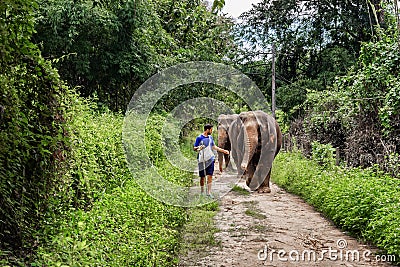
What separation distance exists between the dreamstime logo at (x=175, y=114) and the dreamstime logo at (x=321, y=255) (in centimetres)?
200

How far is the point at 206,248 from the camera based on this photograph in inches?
254

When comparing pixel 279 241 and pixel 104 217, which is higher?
pixel 104 217

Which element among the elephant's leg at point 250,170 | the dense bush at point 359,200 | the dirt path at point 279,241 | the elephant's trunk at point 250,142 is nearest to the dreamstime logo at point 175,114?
the elephant's leg at point 250,170

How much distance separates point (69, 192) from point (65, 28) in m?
7.97

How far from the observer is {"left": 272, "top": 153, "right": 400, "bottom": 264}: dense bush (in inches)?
243

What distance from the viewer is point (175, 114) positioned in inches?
695

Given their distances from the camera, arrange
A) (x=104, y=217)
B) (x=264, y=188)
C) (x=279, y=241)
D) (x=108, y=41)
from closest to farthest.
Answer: (x=104, y=217)
(x=279, y=241)
(x=264, y=188)
(x=108, y=41)

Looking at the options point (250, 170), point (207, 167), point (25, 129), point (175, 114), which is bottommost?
point (250, 170)

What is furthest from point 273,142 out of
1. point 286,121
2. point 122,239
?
point 286,121

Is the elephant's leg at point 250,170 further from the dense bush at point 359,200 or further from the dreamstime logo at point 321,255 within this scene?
the dreamstime logo at point 321,255

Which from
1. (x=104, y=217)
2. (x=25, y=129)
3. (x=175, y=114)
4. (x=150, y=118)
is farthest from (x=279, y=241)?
(x=175, y=114)

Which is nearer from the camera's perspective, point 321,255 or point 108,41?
point 321,255

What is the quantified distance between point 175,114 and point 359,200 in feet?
36.1

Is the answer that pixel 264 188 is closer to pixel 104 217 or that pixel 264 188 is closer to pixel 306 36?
pixel 104 217
